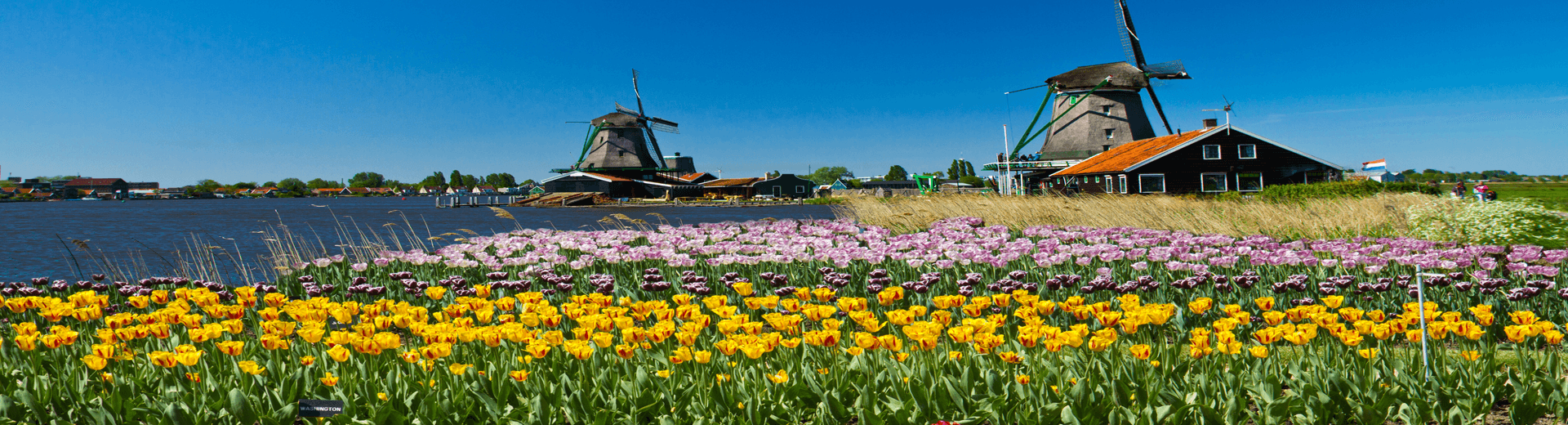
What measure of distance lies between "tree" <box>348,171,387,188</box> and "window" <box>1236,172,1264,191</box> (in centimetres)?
18105

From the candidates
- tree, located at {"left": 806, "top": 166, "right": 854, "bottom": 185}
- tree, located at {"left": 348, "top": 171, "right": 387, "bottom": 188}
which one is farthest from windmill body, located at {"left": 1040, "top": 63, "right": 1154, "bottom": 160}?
tree, located at {"left": 348, "top": 171, "right": 387, "bottom": 188}

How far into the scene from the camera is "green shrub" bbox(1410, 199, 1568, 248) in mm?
9117

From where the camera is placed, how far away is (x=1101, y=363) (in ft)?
10.1

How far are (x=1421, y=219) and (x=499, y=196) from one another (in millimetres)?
73690

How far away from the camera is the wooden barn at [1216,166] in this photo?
98.9 ft

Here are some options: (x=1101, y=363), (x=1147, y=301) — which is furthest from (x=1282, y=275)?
(x=1101, y=363)

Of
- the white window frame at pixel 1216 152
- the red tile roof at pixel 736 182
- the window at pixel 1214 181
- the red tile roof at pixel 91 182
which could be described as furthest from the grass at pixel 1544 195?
the red tile roof at pixel 91 182

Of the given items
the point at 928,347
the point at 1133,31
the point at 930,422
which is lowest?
the point at 930,422

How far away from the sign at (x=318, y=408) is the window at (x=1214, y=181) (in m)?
32.9

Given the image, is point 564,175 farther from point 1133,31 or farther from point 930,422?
point 930,422

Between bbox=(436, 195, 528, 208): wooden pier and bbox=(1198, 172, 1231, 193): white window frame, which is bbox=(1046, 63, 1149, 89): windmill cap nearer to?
bbox=(1198, 172, 1231, 193): white window frame

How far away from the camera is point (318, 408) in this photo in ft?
7.97

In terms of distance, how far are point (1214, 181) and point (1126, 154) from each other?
137 inches

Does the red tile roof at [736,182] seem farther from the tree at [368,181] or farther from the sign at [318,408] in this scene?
the tree at [368,181]
